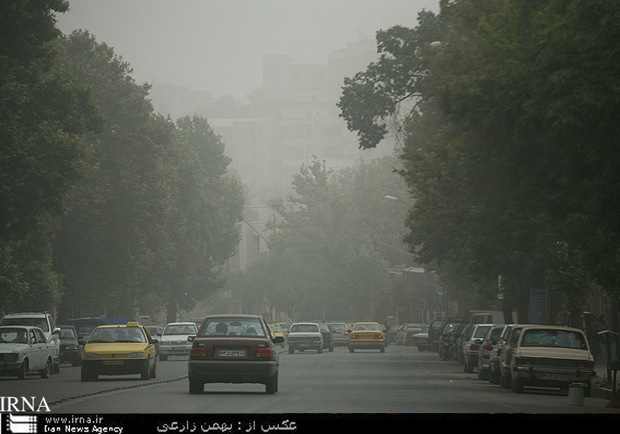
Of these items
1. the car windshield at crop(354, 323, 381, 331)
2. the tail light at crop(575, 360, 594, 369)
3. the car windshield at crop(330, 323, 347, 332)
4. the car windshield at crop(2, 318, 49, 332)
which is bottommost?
the tail light at crop(575, 360, 594, 369)

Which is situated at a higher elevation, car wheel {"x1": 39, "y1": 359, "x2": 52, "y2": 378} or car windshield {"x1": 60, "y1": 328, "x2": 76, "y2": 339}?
car windshield {"x1": 60, "y1": 328, "x2": 76, "y2": 339}

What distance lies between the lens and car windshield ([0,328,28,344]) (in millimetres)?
38156

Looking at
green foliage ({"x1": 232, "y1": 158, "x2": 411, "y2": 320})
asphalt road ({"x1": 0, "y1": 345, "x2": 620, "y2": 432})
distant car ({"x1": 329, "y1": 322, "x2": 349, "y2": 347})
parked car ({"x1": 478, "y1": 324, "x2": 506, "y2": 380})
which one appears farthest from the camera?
green foliage ({"x1": 232, "y1": 158, "x2": 411, "y2": 320})

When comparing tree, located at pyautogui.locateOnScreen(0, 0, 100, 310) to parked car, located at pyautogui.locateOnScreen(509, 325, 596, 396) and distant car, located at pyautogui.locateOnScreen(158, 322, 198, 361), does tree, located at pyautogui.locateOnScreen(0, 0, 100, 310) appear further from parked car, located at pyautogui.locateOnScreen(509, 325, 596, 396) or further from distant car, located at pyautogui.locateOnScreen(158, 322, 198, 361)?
parked car, located at pyautogui.locateOnScreen(509, 325, 596, 396)

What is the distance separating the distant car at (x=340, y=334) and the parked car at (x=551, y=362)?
171 feet

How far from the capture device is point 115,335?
35281 millimetres

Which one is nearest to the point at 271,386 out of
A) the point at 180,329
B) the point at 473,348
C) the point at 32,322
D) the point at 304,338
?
the point at 473,348

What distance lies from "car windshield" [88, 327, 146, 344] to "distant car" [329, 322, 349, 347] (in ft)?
156

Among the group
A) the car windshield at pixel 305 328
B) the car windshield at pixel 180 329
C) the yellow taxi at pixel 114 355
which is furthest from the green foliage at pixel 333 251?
the yellow taxi at pixel 114 355

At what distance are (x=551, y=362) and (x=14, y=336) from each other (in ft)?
56.2

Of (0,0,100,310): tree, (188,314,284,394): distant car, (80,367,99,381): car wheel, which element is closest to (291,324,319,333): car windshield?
(0,0,100,310): tree

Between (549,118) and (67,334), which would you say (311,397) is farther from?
(67,334)

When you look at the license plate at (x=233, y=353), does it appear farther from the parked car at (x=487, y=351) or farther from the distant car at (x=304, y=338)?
the distant car at (x=304, y=338)
